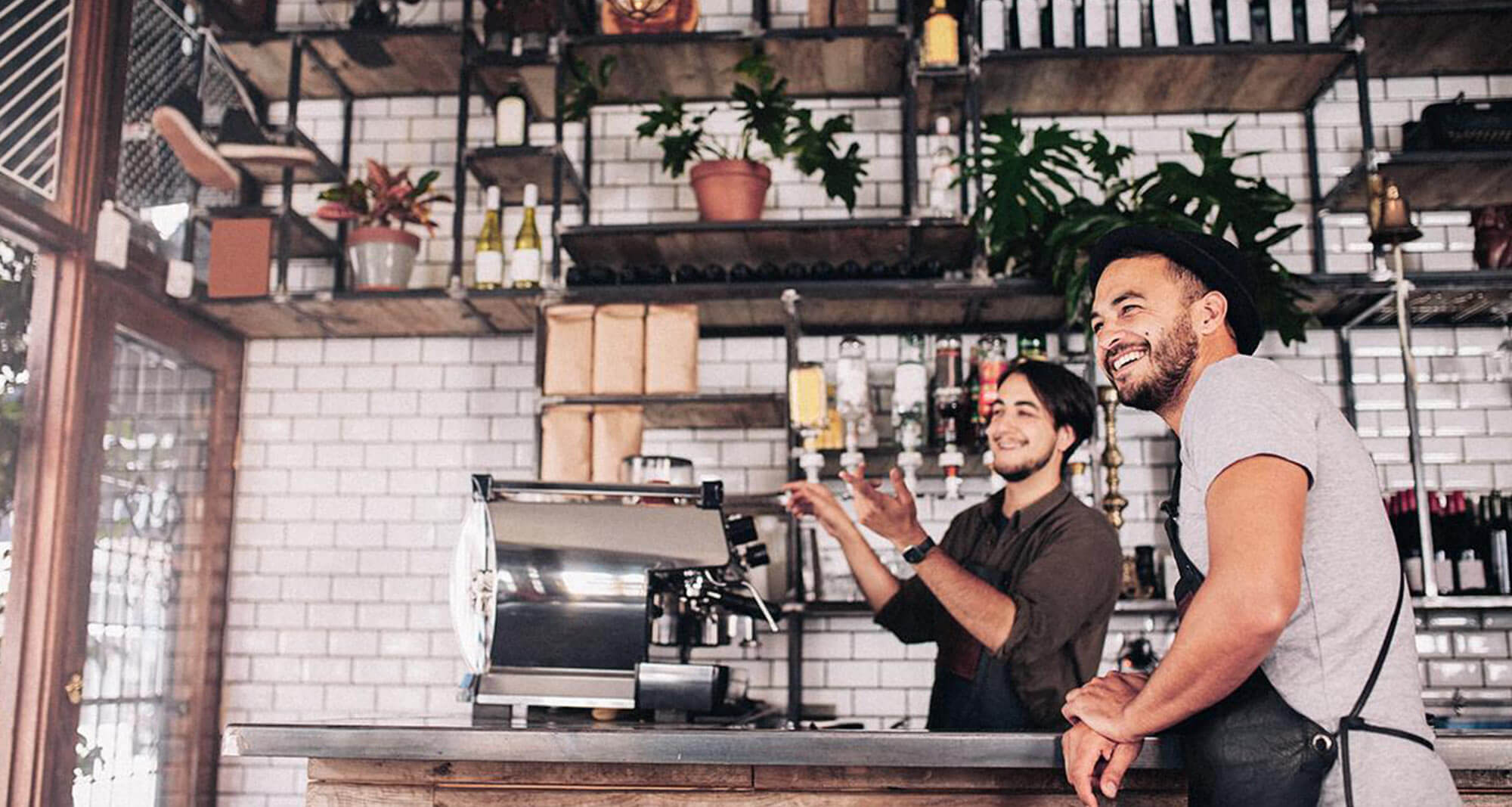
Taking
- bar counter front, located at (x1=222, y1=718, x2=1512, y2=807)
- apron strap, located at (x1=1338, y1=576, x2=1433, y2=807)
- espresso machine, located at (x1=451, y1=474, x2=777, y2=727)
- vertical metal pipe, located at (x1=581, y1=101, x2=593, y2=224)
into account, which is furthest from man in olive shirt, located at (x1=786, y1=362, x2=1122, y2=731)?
vertical metal pipe, located at (x1=581, y1=101, x2=593, y2=224)

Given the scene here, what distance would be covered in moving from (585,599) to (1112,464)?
6.53 ft

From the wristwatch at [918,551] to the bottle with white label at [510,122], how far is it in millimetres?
2324

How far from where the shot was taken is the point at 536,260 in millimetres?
4348

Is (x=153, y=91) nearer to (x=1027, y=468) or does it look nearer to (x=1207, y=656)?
(x=1027, y=468)

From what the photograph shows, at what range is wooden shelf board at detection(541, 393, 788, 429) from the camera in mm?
4145

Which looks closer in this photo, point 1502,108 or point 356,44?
point 1502,108

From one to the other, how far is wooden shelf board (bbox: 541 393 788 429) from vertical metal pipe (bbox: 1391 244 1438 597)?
1.92 m

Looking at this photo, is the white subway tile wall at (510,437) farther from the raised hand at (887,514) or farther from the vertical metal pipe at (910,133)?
the raised hand at (887,514)

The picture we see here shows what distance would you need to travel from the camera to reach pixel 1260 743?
1762 millimetres

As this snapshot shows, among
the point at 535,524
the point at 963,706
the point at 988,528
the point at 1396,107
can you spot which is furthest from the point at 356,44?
the point at 1396,107

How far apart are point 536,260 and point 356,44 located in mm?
1015

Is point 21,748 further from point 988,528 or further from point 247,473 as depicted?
point 988,528

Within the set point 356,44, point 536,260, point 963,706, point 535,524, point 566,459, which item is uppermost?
point 356,44

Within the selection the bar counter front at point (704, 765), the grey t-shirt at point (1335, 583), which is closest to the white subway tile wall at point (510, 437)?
the bar counter front at point (704, 765)
